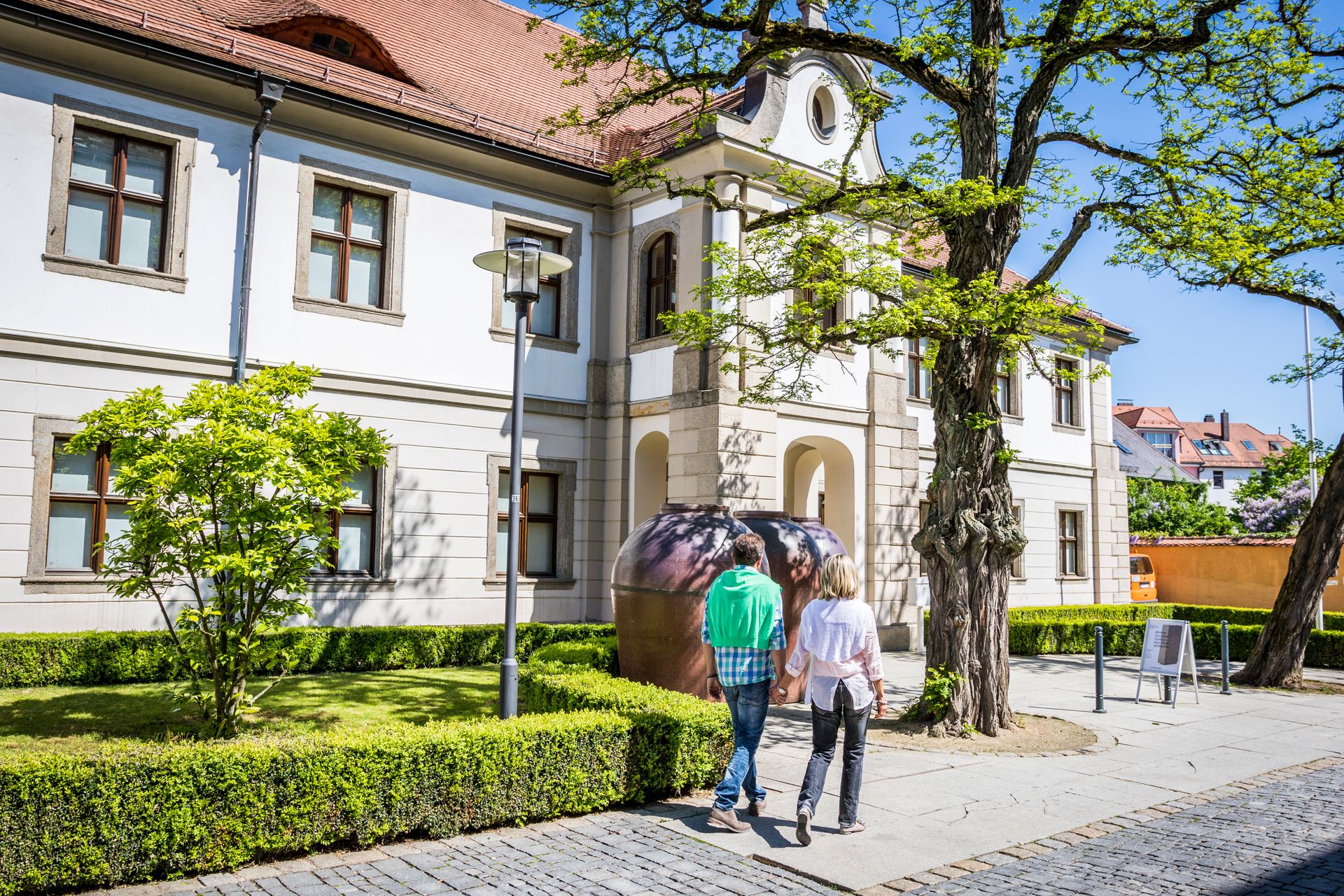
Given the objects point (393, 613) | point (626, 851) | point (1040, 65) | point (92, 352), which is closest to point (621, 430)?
point (393, 613)

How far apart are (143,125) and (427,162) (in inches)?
171

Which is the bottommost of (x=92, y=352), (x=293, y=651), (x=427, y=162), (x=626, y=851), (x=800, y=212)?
(x=626, y=851)

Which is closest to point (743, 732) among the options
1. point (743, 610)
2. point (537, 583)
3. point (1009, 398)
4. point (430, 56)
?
point (743, 610)

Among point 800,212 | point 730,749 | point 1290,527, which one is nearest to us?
point 730,749

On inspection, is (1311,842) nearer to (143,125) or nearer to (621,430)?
(621,430)

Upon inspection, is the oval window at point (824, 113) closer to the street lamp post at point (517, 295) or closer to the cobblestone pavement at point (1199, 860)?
the street lamp post at point (517, 295)

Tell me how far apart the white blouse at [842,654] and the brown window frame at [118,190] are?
1156 centimetres

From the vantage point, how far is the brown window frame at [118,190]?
13.2 meters

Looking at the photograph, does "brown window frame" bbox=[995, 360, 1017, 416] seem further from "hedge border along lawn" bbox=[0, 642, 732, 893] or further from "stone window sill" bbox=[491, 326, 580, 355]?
"hedge border along lawn" bbox=[0, 642, 732, 893]

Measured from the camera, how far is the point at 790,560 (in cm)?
1184

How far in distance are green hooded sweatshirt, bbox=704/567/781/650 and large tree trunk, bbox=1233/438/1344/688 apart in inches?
490

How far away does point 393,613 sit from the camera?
15.5 m

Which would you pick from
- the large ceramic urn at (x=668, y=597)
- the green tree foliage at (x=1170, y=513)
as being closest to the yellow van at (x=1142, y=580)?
the green tree foliage at (x=1170, y=513)

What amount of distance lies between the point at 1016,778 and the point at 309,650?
962 centimetres
